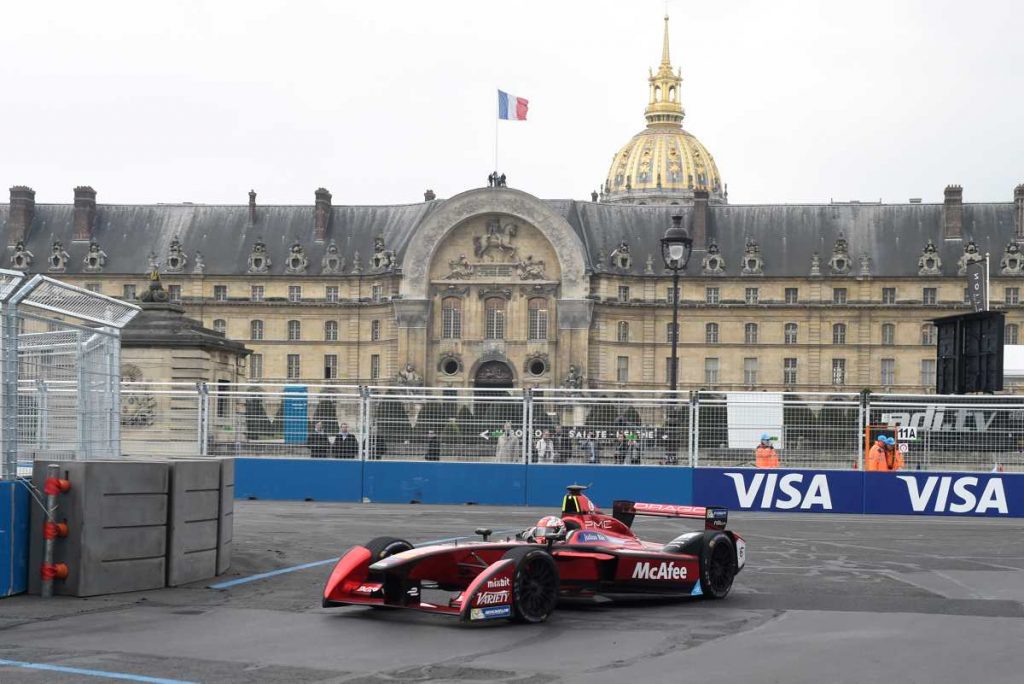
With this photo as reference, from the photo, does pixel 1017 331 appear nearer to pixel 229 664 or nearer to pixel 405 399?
pixel 405 399

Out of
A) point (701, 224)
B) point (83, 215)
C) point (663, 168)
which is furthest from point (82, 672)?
point (663, 168)

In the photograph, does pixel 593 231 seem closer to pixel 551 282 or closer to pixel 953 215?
pixel 551 282

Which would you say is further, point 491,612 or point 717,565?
point 717,565

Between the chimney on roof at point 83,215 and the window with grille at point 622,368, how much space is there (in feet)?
116

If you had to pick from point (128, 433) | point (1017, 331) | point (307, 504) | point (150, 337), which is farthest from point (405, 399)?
point (1017, 331)

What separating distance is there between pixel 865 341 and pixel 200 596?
3422 inches

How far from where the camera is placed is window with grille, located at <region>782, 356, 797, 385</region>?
99.1 m

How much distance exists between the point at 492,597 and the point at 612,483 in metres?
16.9

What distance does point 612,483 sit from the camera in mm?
29859

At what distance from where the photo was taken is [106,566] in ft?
48.7

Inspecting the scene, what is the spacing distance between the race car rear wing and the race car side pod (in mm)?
5588

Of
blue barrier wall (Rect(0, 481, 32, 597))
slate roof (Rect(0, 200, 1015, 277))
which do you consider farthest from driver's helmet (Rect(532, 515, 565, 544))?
slate roof (Rect(0, 200, 1015, 277))

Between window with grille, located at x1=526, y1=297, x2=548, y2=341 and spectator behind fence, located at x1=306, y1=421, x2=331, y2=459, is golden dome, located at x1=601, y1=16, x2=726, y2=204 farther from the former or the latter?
spectator behind fence, located at x1=306, y1=421, x2=331, y2=459

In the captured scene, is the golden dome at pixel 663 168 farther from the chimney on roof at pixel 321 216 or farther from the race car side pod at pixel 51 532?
the race car side pod at pixel 51 532
